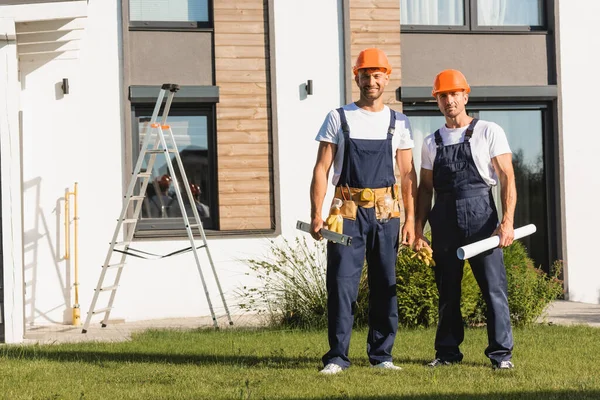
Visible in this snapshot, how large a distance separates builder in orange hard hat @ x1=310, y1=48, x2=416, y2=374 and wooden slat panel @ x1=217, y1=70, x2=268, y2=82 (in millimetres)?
5746

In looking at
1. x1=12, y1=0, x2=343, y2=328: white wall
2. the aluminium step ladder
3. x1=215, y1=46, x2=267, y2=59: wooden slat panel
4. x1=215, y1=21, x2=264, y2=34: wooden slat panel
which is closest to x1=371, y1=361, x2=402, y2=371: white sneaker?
the aluminium step ladder

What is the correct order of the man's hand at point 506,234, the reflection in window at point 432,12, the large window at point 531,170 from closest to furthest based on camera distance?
the man's hand at point 506,234
the reflection in window at point 432,12
the large window at point 531,170

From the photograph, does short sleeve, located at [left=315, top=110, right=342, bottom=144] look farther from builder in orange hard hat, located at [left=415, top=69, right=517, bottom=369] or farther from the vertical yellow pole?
the vertical yellow pole

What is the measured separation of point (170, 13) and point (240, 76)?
1160 mm

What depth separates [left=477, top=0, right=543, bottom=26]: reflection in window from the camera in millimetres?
14109

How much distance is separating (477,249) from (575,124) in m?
7.72

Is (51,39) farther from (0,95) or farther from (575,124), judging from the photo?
(575,124)

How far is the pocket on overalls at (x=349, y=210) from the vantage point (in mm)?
7188

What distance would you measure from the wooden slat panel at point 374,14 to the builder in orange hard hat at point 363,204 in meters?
6.12

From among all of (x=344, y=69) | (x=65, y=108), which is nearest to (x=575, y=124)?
(x=344, y=69)

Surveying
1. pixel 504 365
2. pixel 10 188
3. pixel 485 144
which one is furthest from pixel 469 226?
pixel 10 188

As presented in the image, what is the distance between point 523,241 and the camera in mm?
14250

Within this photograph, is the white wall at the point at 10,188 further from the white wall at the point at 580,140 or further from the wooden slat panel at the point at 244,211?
the white wall at the point at 580,140

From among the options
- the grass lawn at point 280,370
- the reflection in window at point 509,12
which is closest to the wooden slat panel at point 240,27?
the reflection in window at point 509,12
